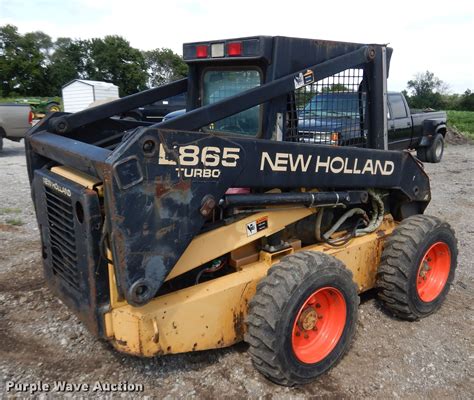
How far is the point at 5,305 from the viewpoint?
160 inches

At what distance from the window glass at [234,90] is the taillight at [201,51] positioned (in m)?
0.18

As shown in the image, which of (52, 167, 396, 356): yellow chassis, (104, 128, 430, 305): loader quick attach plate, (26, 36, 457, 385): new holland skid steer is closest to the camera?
(104, 128, 430, 305): loader quick attach plate

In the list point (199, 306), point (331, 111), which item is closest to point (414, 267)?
point (331, 111)

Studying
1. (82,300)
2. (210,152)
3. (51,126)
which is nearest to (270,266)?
(210,152)

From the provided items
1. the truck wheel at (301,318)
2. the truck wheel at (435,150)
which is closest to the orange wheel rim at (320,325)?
the truck wheel at (301,318)

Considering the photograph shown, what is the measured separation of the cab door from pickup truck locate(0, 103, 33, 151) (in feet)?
32.5

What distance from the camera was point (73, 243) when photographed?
287 cm

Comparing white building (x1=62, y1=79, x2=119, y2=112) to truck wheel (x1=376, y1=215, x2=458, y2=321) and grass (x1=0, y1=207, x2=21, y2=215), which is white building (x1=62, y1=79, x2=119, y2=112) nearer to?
grass (x1=0, y1=207, x2=21, y2=215)

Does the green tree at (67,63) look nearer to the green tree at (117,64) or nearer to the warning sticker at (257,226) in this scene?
the green tree at (117,64)

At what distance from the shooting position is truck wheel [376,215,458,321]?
3.71 metres

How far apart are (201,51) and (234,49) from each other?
44cm

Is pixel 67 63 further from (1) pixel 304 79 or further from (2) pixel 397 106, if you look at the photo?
(1) pixel 304 79

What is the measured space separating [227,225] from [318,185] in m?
0.71

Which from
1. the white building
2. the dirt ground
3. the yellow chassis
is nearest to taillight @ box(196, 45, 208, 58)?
the yellow chassis
